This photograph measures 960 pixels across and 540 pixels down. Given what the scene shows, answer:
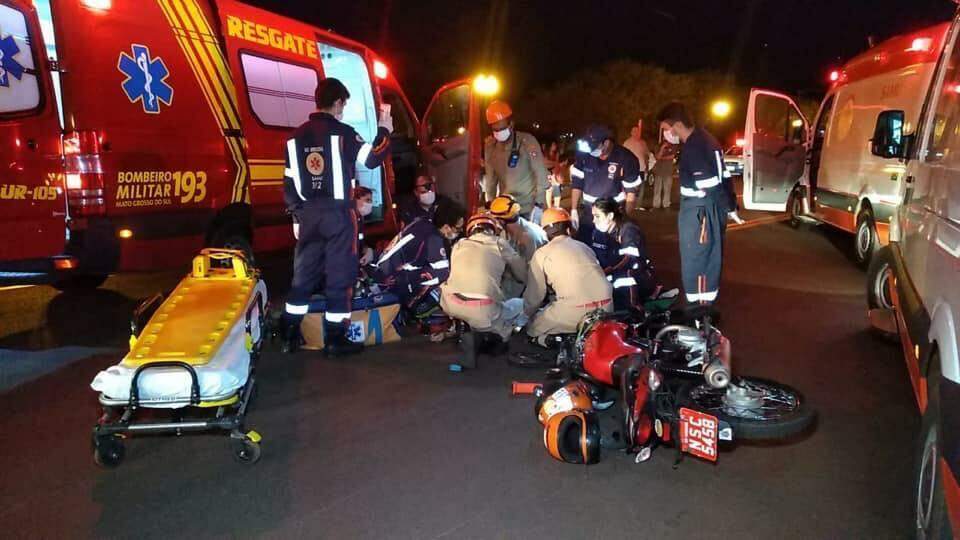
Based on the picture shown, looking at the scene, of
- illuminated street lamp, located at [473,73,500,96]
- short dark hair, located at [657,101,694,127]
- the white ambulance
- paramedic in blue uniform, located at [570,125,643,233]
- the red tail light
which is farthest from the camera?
illuminated street lamp, located at [473,73,500,96]

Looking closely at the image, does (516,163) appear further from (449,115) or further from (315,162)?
(315,162)

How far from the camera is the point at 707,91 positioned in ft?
130

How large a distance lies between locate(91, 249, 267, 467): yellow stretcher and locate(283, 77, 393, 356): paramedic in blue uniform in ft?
4.48

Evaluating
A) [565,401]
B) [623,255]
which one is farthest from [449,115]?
[565,401]

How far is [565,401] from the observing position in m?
3.76

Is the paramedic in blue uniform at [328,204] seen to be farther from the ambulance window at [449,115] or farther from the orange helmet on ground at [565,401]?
the ambulance window at [449,115]

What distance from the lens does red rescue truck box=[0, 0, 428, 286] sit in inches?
205

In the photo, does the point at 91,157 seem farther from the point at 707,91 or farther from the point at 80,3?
the point at 707,91

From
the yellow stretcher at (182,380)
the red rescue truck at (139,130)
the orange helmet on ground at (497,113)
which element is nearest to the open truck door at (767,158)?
the orange helmet on ground at (497,113)

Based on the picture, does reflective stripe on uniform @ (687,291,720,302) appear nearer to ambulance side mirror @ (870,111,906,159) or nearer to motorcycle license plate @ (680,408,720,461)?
ambulance side mirror @ (870,111,906,159)

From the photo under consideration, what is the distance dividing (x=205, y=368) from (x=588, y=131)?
180 inches

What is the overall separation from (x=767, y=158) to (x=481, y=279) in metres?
7.62

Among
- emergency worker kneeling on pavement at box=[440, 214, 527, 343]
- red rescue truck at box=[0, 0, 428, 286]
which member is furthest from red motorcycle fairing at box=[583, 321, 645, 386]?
red rescue truck at box=[0, 0, 428, 286]

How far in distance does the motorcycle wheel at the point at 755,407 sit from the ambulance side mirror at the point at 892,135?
2.06 meters
